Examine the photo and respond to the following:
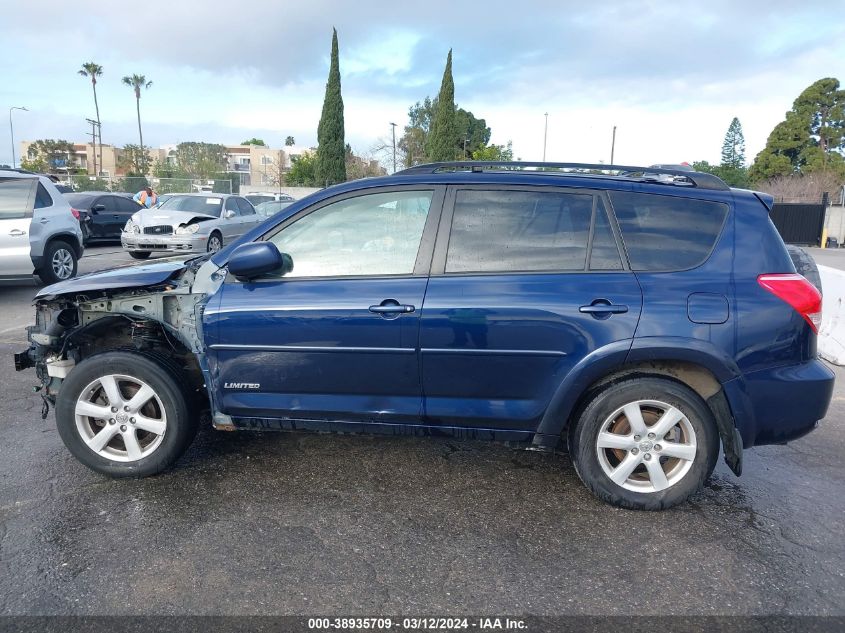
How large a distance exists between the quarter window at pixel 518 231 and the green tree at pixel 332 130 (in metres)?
36.1

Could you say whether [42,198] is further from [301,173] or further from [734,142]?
[734,142]

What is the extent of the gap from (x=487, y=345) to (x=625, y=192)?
1086mm

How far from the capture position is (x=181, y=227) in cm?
1366

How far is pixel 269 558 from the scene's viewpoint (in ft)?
9.18

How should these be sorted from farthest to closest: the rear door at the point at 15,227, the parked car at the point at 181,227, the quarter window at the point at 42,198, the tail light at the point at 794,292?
the parked car at the point at 181,227, the quarter window at the point at 42,198, the rear door at the point at 15,227, the tail light at the point at 794,292

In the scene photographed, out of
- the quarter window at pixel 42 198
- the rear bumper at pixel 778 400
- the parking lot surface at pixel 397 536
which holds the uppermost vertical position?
the quarter window at pixel 42 198

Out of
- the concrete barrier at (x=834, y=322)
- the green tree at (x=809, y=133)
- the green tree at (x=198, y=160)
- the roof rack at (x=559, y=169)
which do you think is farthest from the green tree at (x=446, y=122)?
the roof rack at (x=559, y=169)

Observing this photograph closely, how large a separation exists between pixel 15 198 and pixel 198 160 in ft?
123

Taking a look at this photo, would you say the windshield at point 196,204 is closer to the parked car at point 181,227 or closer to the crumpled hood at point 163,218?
the parked car at point 181,227

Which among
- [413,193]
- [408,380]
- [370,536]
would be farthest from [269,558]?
[413,193]

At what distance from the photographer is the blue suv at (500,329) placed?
3.10 m

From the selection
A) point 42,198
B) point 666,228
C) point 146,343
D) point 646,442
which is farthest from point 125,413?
point 42,198

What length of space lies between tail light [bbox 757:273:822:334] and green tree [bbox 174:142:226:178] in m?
40.8

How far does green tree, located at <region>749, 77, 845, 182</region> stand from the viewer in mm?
43438
